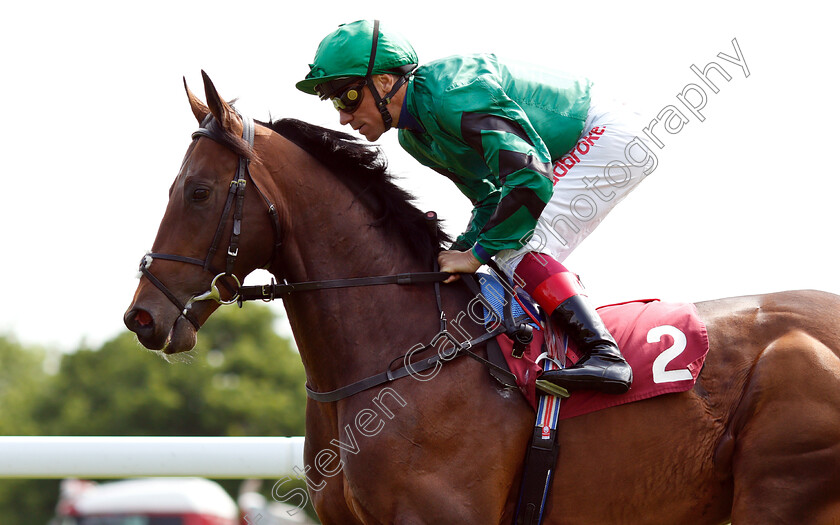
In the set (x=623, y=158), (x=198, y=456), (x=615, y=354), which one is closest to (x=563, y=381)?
(x=615, y=354)

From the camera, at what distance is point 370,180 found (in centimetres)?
365

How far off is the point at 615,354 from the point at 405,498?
3.15ft

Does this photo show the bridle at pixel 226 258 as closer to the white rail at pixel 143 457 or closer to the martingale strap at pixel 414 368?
the martingale strap at pixel 414 368

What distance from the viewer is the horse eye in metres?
3.27

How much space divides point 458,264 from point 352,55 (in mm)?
965

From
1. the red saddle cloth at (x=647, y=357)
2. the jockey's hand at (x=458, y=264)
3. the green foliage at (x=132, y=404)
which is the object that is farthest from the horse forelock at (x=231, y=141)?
the green foliage at (x=132, y=404)

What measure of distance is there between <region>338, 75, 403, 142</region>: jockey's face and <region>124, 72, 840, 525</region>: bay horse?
296 millimetres

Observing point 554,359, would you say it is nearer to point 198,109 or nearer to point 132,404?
point 198,109

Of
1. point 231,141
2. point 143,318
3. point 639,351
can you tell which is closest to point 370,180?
point 231,141

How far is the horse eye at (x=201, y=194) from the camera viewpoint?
327 centimetres

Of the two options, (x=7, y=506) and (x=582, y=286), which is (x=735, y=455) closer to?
(x=582, y=286)

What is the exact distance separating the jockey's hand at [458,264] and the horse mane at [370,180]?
126 mm

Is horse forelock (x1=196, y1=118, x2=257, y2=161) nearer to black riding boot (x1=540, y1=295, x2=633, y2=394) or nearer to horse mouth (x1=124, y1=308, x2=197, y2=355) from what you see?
horse mouth (x1=124, y1=308, x2=197, y2=355)

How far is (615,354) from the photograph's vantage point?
3.22 m
